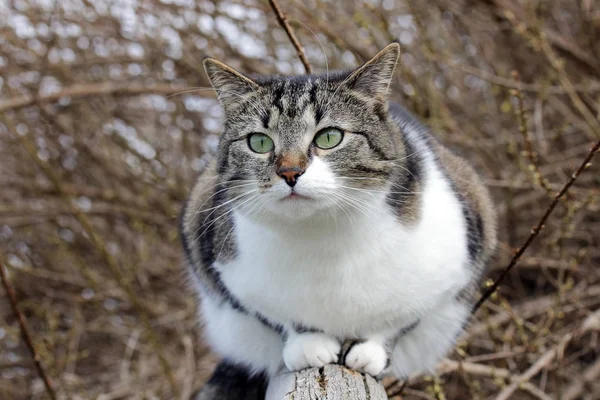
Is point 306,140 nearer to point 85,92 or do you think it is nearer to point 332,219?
point 332,219

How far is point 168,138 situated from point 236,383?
246 centimetres

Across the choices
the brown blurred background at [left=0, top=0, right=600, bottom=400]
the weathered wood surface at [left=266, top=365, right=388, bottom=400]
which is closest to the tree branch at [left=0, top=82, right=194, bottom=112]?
the brown blurred background at [left=0, top=0, right=600, bottom=400]

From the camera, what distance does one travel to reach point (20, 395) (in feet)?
13.4

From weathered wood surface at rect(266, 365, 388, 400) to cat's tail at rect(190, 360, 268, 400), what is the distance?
0.52 metres

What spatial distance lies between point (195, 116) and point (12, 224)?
133 cm

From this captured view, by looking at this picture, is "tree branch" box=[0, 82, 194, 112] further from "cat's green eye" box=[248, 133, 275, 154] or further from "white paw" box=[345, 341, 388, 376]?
"white paw" box=[345, 341, 388, 376]

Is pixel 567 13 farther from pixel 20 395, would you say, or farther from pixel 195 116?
pixel 20 395

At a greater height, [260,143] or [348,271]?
[260,143]

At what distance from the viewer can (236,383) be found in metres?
2.54

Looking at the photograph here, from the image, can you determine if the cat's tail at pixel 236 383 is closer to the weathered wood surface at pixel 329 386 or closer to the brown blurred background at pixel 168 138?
the weathered wood surface at pixel 329 386

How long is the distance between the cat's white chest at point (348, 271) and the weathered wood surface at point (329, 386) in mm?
201

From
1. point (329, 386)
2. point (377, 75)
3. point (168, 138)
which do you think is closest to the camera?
point (329, 386)

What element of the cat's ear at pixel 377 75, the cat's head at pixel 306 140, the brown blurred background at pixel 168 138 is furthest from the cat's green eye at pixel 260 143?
the brown blurred background at pixel 168 138

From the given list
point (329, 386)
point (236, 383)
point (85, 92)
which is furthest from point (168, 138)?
point (329, 386)
